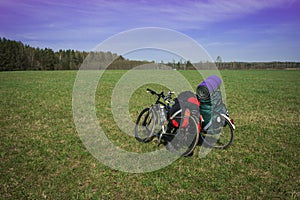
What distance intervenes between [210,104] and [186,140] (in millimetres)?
949

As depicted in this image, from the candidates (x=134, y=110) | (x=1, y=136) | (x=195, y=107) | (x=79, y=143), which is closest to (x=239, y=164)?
(x=195, y=107)

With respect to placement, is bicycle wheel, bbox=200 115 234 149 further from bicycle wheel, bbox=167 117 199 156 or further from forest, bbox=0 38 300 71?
forest, bbox=0 38 300 71

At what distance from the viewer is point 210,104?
476 cm

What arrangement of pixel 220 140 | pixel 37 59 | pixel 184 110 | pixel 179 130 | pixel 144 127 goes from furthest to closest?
pixel 37 59, pixel 144 127, pixel 220 140, pixel 179 130, pixel 184 110

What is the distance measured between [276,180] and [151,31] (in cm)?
359

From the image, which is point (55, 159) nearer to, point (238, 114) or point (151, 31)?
point (151, 31)

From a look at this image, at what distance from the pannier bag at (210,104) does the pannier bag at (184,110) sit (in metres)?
0.21

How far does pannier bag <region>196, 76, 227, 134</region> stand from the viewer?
4691 millimetres

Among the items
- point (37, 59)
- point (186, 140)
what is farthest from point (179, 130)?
point (37, 59)

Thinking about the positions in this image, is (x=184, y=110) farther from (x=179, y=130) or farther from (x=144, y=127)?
(x=144, y=127)

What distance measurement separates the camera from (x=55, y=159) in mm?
4625

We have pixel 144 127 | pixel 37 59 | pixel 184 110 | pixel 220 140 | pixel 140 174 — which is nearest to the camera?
pixel 140 174

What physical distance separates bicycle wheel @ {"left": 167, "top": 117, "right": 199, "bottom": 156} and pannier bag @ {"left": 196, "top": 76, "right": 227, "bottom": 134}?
0.47m

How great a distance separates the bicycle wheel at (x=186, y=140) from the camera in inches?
176
